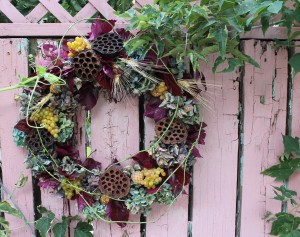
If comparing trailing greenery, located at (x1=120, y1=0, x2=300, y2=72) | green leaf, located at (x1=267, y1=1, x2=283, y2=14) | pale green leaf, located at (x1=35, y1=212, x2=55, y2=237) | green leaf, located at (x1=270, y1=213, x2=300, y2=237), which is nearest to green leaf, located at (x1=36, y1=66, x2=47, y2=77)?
trailing greenery, located at (x1=120, y1=0, x2=300, y2=72)

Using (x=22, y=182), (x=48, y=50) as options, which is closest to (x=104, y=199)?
(x=22, y=182)

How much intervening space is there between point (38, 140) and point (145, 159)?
1.06 feet

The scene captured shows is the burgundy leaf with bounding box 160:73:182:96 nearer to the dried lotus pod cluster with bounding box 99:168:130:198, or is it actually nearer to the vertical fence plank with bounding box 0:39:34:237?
the dried lotus pod cluster with bounding box 99:168:130:198

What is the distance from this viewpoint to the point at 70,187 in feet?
3.74

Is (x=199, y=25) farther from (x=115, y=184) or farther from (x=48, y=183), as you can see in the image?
(x=48, y=183)

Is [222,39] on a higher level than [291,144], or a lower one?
higher

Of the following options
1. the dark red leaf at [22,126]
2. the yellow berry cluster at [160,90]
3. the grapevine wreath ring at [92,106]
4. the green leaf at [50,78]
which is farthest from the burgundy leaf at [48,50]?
the yellow berry cluster at [160,90]

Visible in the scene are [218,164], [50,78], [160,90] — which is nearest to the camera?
[50,78]

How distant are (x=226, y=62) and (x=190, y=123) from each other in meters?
0.23

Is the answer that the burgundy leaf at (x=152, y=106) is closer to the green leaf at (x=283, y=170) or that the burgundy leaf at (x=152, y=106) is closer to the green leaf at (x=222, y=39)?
the green leaf at (x=222, y=39)

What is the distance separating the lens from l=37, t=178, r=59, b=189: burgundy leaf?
113 centimetres

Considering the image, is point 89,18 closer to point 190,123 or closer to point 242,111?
point 190,123

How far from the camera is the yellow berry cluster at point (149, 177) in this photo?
111 centimetres

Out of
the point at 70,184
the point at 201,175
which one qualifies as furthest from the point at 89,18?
the point at 201,175
